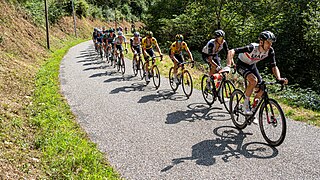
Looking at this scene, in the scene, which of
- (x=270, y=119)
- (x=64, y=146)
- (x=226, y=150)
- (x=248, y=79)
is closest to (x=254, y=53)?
(x=248, y=79)

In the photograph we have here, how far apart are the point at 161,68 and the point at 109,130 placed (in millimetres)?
8934

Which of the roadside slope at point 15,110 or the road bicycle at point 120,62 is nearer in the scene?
the roadside slope at point 15,110

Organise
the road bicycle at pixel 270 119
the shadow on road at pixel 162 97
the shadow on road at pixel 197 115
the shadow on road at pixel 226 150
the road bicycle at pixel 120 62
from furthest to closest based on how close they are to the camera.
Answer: the road bicycle at pixel 120 62
the shadow on road at pixel 162 97
the shadow on road at pixel 197 115
the road bicycle at pixel 270 119
the shadow on road at pixel 226 150

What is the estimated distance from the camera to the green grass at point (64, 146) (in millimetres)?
4340

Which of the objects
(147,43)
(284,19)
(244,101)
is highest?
(284,19)

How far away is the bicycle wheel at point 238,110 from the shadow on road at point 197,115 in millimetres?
539

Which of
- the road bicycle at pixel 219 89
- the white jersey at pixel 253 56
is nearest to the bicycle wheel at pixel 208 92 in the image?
the road bicycle at pixel 219 89

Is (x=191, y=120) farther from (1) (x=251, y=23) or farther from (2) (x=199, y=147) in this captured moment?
(1) (x=251, y=23)

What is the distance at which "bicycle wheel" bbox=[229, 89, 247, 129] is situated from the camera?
232 inches

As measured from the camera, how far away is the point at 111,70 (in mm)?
14586

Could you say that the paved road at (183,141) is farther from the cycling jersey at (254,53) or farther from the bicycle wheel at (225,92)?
the cycling jersey at (254,53)

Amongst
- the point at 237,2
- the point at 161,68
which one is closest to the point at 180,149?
the point at 161,68

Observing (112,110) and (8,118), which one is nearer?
(8,118)

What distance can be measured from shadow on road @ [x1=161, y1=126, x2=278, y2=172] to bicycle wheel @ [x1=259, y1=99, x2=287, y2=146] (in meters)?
0.19
